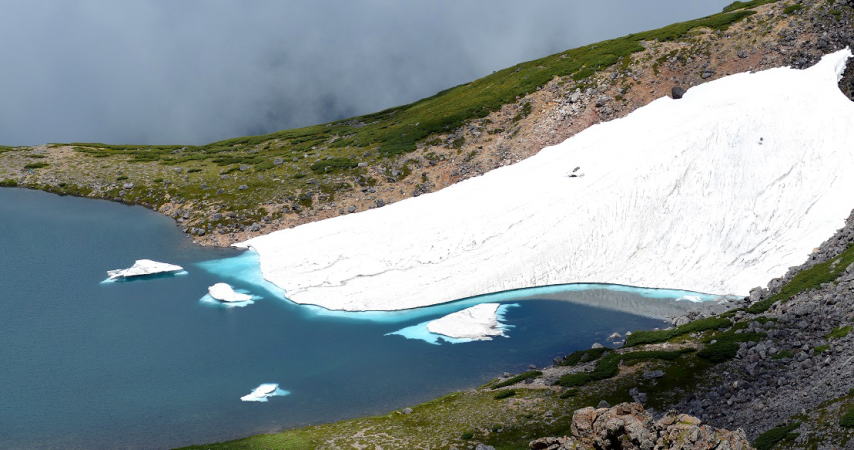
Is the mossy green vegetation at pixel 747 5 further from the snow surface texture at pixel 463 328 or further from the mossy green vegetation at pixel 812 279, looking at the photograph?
the snow surface texture at pixel 463 328

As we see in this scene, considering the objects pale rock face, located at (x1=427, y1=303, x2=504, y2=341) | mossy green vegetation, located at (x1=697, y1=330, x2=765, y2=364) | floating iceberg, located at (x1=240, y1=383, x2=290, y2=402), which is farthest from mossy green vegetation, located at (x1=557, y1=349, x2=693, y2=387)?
floating iceberg, located at (x1=240, y1=383, x2=290, y2=402)

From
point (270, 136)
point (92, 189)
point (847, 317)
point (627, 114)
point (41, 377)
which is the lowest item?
point (847, 317)

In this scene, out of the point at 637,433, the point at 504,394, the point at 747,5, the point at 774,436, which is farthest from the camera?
the point at 747,5

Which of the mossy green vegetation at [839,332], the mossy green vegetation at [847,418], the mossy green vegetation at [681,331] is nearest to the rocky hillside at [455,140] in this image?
the mossy green vegetation at [681,331]

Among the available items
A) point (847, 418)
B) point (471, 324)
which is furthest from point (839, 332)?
point (471, 324)

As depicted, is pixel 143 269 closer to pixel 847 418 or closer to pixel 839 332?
pixel 839 332

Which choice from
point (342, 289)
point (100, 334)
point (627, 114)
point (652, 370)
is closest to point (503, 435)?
point (652, 370)

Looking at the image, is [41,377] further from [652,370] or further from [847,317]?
[847,317]
